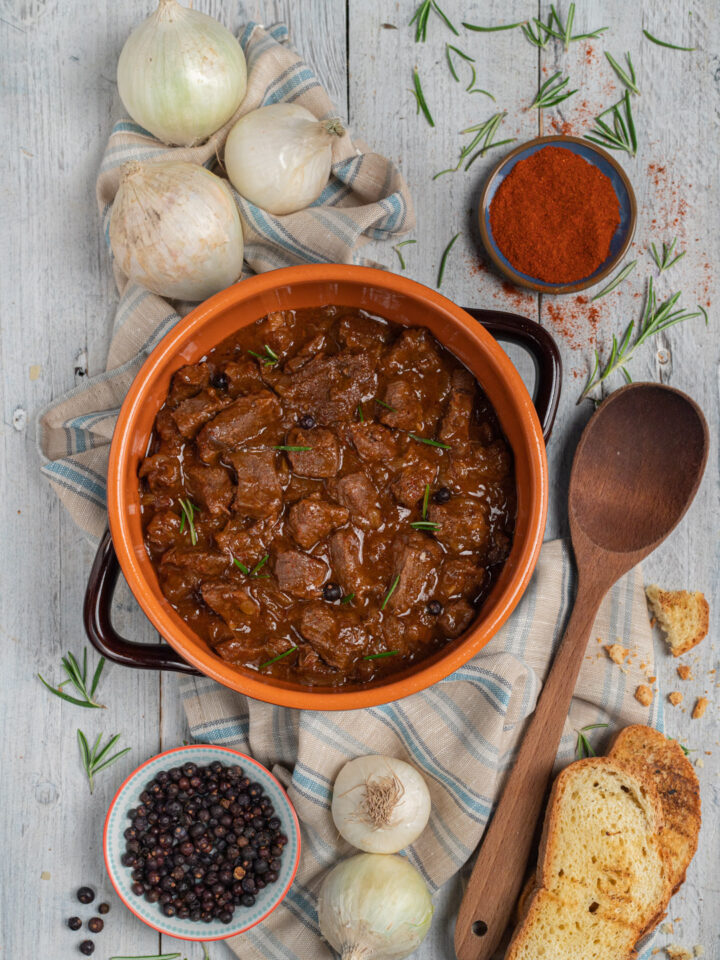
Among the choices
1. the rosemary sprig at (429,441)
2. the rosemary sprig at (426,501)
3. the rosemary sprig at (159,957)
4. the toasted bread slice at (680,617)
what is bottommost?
the rosemary sprig at (159,957)

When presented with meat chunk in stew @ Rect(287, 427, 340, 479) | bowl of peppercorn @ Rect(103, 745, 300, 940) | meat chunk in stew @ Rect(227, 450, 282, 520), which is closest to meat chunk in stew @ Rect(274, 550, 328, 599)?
meat chunk in stew @ Rect(227, 450, 282, 520)

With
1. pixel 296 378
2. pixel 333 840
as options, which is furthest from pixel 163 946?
pixel 296 378

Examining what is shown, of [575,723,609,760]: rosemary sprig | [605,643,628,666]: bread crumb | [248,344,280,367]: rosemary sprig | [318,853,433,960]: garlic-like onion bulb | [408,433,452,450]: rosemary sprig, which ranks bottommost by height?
[318,853,433,960]: garlic-like onion bulb

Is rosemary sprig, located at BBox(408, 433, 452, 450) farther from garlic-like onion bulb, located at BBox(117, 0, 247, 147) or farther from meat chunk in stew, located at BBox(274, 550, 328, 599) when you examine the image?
garlic-like onion bulb, located at BBox(117, 0, 247, 147)

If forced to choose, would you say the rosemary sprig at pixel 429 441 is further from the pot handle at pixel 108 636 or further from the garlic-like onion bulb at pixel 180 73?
the garlic-like onion bulb at pixel 180 73

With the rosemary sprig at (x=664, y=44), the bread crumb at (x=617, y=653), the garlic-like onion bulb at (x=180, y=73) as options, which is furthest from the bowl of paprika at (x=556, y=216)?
the bread crumb at (x=617, y=653)

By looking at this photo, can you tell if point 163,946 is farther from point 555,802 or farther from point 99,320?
point 99,320
